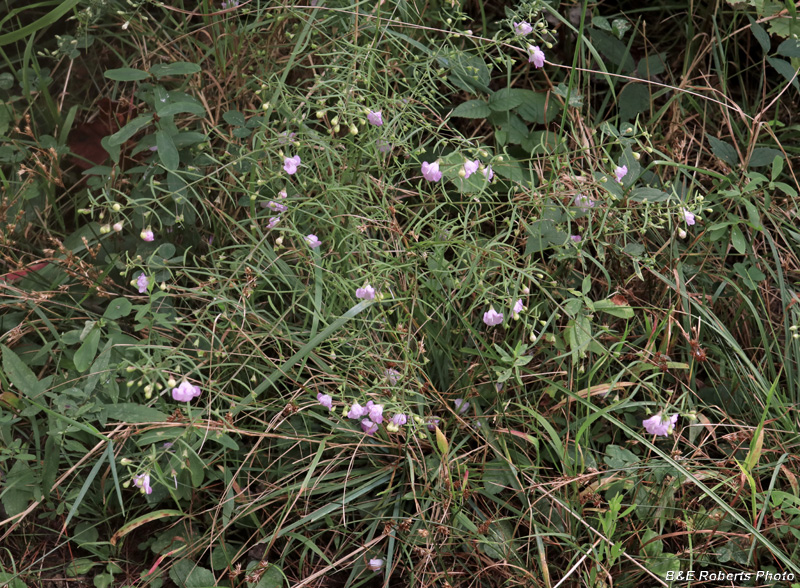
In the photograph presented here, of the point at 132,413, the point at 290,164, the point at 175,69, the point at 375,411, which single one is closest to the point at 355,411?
the point at 375,411

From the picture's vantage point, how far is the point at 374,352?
1827mm

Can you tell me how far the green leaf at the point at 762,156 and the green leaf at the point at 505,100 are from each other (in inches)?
30.5

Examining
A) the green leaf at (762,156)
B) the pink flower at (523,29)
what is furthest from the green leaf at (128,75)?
the green leaf at (762,156)

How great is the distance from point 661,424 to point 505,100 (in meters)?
1.14

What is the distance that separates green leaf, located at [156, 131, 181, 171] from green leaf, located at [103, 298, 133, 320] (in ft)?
1.21

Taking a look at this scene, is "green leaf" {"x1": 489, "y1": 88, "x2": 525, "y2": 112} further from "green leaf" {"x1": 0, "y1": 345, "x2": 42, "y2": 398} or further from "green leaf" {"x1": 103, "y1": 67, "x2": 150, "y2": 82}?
"green leaf" {"x1": 0, "y1": 345, "x2": 42, "y2": 398}

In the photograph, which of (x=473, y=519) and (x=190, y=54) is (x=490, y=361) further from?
(x=190, y=54)

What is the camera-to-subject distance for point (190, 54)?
232 cm

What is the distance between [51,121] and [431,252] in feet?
4.62

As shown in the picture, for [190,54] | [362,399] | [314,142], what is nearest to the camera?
[362,399]

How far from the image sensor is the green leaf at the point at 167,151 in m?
1.84

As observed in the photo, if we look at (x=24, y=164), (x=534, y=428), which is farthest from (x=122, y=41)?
(x=534, y=428)

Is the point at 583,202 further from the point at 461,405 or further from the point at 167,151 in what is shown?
the point at 167,151

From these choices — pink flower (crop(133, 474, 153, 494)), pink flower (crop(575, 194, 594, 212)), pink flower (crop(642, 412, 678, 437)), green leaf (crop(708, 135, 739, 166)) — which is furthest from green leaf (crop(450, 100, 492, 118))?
pink flower (crop(133, 474, 153, 494))
